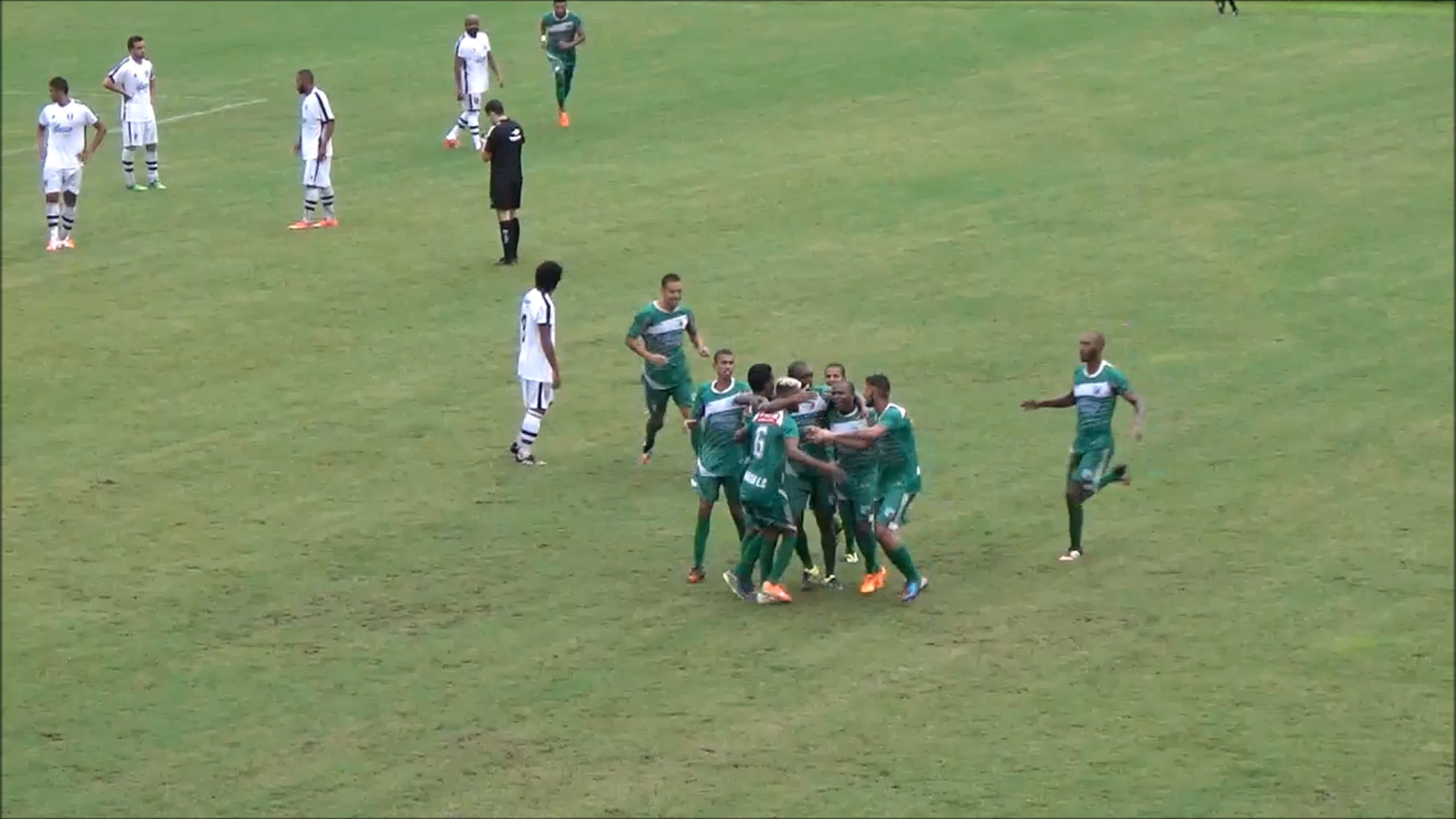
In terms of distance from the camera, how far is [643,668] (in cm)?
1638

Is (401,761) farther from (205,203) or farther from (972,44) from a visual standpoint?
(972,44)

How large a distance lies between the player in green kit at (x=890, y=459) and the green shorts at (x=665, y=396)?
11.8ft

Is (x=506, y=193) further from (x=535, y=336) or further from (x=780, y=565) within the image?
(x=780, y=565)

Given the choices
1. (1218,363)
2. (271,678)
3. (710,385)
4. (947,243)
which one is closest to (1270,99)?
(947,243)

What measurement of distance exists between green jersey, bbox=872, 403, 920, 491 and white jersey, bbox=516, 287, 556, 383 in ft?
14.4

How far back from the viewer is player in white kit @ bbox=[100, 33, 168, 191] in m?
31.8

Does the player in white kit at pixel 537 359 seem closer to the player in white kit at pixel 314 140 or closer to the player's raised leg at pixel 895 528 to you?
the player's raised leg at pixel 895 528

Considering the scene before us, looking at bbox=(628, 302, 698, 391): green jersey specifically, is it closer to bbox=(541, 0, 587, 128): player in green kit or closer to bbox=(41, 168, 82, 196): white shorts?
bbox=(41, 168, 82, 196): white shorts

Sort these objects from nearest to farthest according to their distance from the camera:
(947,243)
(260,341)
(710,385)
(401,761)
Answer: (401,761) < (710,385) < (260,341) < (947,243)

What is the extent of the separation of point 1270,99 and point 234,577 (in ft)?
76.6

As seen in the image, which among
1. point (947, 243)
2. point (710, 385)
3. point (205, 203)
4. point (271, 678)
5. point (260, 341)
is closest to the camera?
point (271, 678)

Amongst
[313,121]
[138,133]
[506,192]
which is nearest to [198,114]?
[138,133]

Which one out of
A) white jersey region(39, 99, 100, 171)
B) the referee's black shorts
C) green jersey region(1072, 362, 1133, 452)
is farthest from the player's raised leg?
white jersey region(39, 99, 100, 171)

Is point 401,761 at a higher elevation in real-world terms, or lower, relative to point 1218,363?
lower
